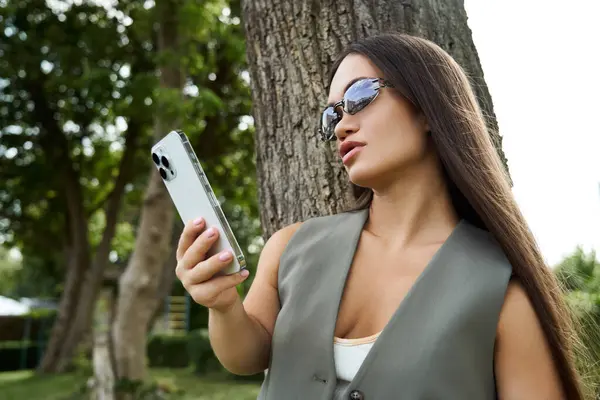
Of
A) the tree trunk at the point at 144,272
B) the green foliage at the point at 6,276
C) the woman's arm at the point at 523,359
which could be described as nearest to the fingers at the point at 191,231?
the woman's arm at the point at 523,359

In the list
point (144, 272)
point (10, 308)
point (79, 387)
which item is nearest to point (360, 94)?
point (144, 272)

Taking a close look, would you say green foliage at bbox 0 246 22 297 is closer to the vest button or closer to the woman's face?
the woman's face

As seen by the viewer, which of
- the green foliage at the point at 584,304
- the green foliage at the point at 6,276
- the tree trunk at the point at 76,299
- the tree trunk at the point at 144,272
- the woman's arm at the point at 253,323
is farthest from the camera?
the green foliage at the point at 6,276

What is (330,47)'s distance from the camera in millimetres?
2750

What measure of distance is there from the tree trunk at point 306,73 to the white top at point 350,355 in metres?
0.99

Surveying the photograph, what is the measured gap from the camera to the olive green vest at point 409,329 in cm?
158

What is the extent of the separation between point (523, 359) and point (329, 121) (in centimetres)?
Result: 85

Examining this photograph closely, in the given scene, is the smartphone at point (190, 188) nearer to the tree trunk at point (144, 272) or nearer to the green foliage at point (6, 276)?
the tree trunk at point (144, 272)

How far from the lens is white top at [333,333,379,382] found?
169 centimetres

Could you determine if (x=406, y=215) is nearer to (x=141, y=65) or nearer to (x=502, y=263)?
(x=502, y=263)

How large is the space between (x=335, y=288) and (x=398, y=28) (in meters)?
1.29

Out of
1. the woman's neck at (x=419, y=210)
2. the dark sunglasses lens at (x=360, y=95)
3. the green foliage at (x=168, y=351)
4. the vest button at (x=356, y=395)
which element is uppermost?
the dark sunglasses lens at (x=360, y=95)

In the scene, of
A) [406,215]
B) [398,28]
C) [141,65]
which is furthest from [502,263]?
[141,65]

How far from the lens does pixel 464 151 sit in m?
1.84
